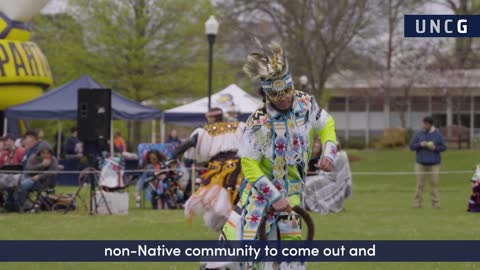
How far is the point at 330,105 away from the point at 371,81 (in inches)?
428

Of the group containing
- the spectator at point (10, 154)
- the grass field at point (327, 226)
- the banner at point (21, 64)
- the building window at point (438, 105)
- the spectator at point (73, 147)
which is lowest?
the grass field at point (327, 226)

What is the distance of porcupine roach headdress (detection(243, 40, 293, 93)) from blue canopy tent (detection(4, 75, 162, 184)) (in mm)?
17648

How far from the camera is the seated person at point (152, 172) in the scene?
21312mm

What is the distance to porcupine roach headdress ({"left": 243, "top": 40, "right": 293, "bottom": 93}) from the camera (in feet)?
23.5

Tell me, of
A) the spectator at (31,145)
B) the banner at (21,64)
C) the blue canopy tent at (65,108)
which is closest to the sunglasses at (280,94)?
the spectator at (31,145)

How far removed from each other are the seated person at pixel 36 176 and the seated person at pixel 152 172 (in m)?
2.51

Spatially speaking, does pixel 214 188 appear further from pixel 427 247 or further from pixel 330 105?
pixel 330 105

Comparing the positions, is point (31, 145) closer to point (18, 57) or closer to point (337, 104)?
point (18, 57)

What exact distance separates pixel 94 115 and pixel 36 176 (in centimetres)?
169

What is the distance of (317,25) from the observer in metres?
41.2

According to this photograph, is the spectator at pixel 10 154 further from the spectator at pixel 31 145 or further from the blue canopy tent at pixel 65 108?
the blue canopy tent at pixel 65 108

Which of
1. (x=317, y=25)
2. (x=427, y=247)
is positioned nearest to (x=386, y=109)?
(x=317, y=25)

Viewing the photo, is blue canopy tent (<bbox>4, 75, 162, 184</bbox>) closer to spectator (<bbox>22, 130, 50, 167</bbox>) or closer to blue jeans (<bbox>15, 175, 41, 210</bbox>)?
spectator (<bbox>22, 130, 50, 167</bbox>)

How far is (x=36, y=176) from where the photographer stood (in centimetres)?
1938
